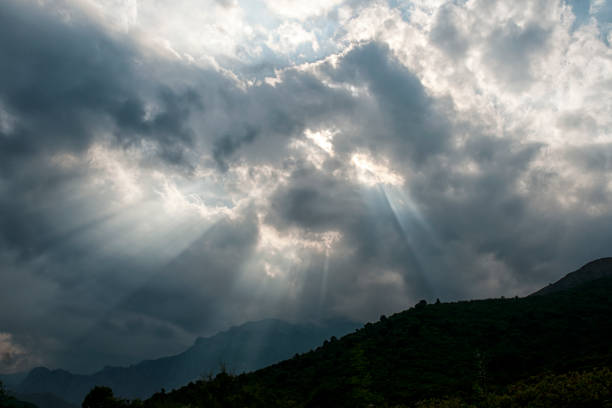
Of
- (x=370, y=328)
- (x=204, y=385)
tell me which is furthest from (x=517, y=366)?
(x=370, y=328)

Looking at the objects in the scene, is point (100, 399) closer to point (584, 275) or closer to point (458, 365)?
point (458, 365)

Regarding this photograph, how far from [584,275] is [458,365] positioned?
12941cm

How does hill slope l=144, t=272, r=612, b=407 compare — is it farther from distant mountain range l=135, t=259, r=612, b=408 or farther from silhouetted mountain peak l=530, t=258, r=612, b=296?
silhouetted mountain peak l=530, t=258, r=612, b=296

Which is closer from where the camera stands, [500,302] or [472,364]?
[472,364]

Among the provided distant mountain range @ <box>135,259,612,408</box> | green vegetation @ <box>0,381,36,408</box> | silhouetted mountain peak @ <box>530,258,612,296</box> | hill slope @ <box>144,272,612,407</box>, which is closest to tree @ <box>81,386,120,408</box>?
distant mountain range @ <box>135,259,612,408</box>

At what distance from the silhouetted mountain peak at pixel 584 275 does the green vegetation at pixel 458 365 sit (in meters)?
36.1

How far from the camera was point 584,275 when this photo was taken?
165875mm

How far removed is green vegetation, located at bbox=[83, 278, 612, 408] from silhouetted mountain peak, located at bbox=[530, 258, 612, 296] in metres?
36.1

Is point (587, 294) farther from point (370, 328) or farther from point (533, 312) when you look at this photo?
point (370, 328)

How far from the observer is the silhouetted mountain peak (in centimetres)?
16038

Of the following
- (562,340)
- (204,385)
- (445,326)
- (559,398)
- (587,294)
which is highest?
(587,294)

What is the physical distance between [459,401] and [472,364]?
30.7 m

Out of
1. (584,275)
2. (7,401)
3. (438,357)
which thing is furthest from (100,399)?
(584,275)

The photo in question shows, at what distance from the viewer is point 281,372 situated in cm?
9869
